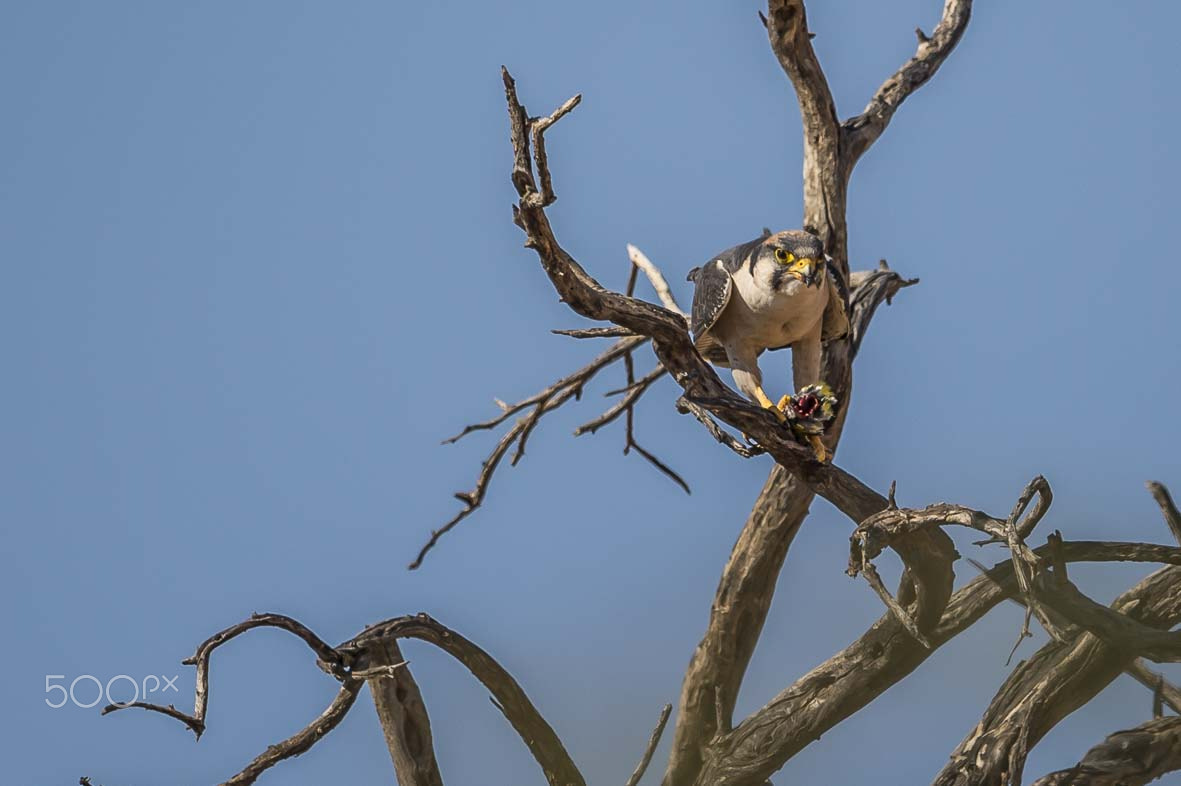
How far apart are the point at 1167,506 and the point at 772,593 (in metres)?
2.72

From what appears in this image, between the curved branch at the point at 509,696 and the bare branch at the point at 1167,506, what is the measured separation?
131 inches

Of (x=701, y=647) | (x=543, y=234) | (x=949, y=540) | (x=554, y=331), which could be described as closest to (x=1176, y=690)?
(x=949, y=540)

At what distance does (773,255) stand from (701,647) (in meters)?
2.98

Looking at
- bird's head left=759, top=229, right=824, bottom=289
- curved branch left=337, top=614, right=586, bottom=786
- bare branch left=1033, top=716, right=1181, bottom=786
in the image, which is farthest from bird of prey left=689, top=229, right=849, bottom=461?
curved branch left=337, top=614, right=586, bottom=786

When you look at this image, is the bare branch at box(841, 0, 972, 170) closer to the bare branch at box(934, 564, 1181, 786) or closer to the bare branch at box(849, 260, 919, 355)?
the bare branch at box(849, 260, 919, 355)

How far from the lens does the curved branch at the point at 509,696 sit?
6.84 metres

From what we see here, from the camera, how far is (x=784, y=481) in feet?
24.4

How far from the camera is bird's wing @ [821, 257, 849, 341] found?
20.3 feet

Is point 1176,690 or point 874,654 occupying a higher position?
point 874,654

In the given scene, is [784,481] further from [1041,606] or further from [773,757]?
[1041,606]

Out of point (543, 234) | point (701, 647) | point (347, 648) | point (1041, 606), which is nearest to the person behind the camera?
point (543, 234)

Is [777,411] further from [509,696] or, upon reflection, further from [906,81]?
[906,81]

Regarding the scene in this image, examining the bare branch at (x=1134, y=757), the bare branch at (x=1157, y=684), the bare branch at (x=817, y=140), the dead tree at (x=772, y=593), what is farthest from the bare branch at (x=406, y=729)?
Result: the bare branch at (x=1157, y=684)

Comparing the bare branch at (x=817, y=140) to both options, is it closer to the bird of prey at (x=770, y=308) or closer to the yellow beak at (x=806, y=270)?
the bird of prey at (x=770, y=308)
